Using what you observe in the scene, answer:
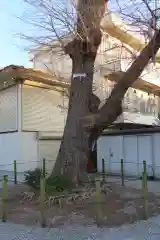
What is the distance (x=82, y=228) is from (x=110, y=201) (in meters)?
2.81

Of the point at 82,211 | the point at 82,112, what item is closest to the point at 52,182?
the point at 82,211

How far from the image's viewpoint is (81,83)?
40.4 ft

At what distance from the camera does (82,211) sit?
939 cm

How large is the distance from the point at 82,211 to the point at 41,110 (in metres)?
11.6

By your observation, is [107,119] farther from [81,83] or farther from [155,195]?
[155,195]

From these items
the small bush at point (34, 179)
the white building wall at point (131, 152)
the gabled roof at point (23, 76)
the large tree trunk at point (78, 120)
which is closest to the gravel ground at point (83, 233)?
the small bush at point (34, 179)

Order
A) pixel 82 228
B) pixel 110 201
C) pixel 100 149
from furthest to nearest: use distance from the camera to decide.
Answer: pixel 100 149, pixel 110 201, pixel 82 228

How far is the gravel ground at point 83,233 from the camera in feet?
23.7

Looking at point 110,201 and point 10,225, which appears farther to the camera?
point 110,201

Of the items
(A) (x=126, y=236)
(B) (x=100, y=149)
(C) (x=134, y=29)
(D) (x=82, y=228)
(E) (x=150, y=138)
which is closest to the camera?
(A) (x=126, y=236)

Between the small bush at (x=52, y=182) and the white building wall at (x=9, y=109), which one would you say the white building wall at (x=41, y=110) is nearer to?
the white building wall at (x=9, y=109)

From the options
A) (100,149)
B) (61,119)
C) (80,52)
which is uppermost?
(80,52)

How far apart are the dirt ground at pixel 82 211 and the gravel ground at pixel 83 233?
405 millimetres

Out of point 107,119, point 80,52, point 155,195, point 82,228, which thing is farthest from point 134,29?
point 82,228
